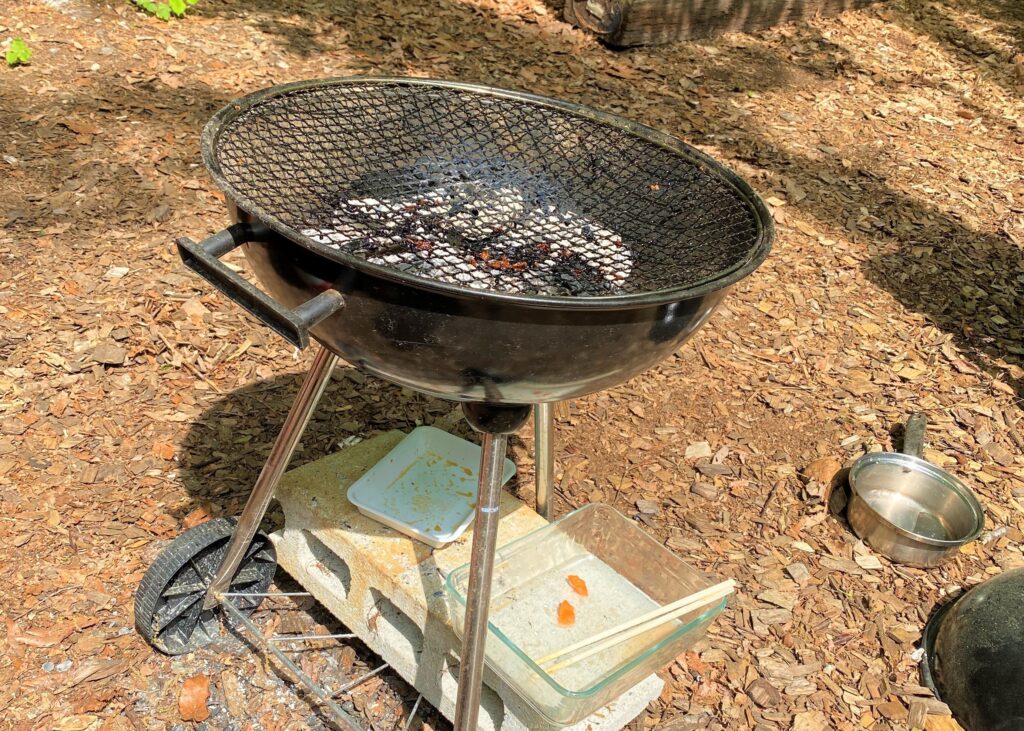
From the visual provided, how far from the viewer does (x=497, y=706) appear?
1.93 m

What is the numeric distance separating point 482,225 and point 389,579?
0.76 m

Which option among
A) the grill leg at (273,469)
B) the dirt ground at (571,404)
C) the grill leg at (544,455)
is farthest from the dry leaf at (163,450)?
the grill leg at (544,455)

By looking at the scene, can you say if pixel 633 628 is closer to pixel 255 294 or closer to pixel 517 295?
pixel 517 295

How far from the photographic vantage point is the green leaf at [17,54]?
158 inches

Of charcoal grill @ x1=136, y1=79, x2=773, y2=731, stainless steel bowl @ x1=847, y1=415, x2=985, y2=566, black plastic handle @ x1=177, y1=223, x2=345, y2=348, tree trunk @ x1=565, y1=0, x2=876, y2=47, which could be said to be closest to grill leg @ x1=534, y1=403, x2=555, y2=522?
charcoal grill @ x1=136, y1=79, x2=773, y2=731

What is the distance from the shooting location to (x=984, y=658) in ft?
7.29

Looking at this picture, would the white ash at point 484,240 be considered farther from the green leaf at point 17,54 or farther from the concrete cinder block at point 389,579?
the green leaf at point 17,54

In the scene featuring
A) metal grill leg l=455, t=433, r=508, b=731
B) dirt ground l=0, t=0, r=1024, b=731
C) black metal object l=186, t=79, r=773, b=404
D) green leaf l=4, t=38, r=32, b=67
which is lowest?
dirt ground l=0, t=0, r=1024, b=731

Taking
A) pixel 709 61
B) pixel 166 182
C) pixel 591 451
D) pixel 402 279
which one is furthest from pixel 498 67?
pixel 402 279

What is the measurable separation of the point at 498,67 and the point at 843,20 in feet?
9.11

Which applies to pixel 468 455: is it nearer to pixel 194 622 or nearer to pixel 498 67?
→ pixel 194 622

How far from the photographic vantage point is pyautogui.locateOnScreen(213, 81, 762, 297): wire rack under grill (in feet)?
5.58

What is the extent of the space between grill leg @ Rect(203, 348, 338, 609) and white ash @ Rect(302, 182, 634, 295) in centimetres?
26

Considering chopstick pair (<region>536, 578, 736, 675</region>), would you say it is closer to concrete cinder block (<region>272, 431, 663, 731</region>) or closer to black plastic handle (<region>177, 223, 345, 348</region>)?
concrete cinder block (<region>272, 431, 663, 731</region>)
